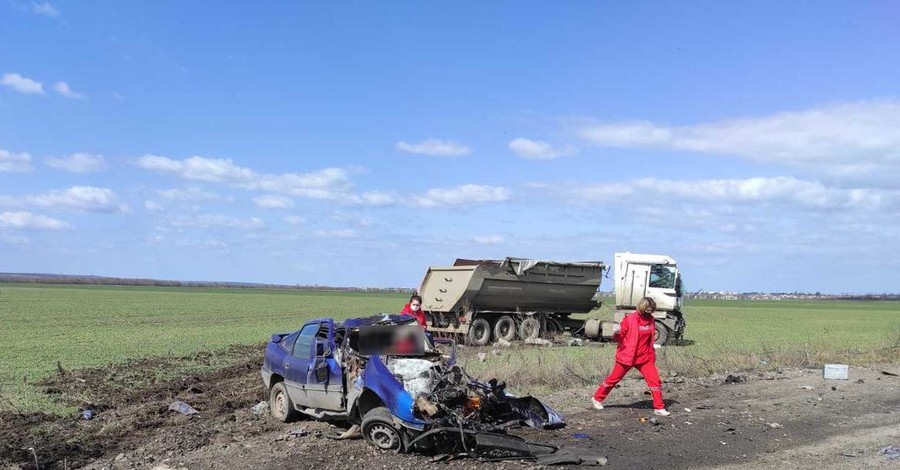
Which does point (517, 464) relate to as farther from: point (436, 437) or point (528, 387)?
point (528, 387)

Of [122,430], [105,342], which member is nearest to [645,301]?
[122,430]

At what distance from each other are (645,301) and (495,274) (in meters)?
12.9

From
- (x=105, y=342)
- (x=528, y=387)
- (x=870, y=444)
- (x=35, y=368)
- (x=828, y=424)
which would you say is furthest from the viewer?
(x=105, y=342)

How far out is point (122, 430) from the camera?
957 centimetres

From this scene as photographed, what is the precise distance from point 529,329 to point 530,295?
116 centimetres

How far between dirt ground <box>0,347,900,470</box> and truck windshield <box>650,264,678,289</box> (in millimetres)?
9943

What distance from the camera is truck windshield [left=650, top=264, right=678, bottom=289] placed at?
2331cm

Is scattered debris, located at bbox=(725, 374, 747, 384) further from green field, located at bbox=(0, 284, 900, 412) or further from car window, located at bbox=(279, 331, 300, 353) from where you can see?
car window, located at bbox=(279, 331, 300, 353)

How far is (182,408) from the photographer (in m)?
10.9

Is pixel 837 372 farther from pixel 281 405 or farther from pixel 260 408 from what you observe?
pixel 260 408

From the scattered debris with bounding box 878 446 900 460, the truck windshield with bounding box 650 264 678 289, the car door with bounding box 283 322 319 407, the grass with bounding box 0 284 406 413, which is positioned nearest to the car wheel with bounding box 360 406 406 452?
the car door with bounding box 283 322 319 407

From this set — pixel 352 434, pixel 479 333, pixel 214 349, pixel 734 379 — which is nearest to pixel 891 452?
pixel 734 379

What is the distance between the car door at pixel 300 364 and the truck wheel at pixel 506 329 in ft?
45.7

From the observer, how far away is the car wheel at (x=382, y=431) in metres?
7.61
